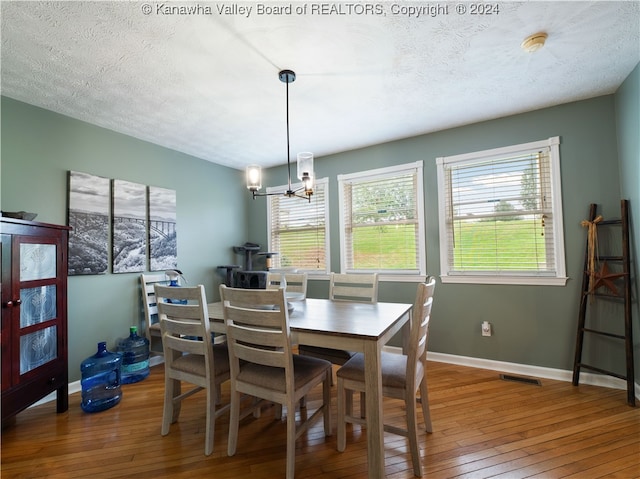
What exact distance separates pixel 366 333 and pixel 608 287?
2316mm

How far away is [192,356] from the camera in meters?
2.01

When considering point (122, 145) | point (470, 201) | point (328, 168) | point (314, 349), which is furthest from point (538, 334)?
point (122, 145)

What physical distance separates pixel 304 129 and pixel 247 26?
4.84 ft

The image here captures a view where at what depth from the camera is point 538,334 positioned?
2.75m

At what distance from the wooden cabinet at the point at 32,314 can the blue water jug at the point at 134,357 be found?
1.80ft

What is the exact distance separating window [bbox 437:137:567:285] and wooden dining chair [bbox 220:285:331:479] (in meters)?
2.13

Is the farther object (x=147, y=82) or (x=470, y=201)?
(x=470, y=201)

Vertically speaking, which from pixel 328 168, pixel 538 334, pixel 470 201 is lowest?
pixel 538 334

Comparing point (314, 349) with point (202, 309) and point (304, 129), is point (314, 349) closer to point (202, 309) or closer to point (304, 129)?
point (202, 309)

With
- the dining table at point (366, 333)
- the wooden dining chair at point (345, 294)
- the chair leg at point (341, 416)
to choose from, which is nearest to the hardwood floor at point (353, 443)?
the chair leg at point (341, 416)

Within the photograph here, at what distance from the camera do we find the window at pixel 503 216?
2.75m

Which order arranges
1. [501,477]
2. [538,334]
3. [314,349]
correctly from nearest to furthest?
A: 1. [501,477]
2. [314,349]
3. [538,334]

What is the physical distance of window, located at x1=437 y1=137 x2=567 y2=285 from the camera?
9.02ft

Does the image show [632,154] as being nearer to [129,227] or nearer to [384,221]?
[384,221]
